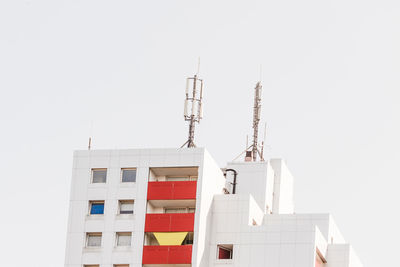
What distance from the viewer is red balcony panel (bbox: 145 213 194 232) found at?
113188mm

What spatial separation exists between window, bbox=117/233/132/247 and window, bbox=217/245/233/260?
8310 millimetres

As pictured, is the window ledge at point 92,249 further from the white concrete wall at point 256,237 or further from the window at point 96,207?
the white concrete wall at point 256,237

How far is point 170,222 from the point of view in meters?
114

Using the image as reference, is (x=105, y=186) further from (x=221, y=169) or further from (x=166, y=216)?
(x=221, y=169)

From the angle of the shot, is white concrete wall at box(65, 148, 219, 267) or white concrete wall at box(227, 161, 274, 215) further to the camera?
white concrete wall at box(227, 161, 274, 215)

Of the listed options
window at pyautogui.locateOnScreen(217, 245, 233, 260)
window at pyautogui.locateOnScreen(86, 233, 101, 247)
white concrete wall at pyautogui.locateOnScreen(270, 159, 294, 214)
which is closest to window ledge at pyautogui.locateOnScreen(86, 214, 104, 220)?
window at pyautogui.locateOnScreen(86, 233, 101, 247)

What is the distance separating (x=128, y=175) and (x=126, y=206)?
113 inches

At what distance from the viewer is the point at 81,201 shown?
381ft

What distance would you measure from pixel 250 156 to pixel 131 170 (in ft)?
76.0

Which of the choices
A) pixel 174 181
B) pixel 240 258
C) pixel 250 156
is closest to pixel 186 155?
pixel 174 181

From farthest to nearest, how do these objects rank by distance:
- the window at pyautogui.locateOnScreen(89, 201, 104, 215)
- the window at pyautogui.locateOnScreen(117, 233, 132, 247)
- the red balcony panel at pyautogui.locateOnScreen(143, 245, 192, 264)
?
the window at pyautogui.locateOnScreen(89, 201, 104, 215) < the window at pyautogui.locateOnScreen(117, 233, 132, 247) < the red balcony panel at pyautogui.locateOnScreen(143, 245, 192, 264)

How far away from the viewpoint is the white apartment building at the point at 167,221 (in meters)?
113

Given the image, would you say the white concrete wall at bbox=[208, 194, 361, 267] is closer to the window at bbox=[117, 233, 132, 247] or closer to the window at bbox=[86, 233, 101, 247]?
the window at bbox=[117, 233, 132, 247]

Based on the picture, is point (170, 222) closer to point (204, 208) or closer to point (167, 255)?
point (167, 255)
